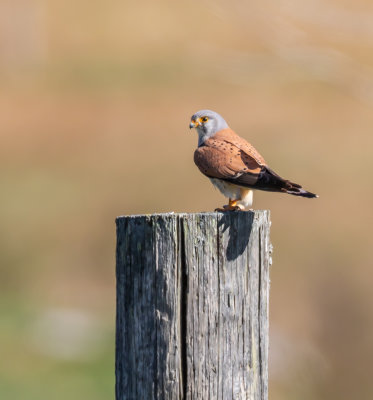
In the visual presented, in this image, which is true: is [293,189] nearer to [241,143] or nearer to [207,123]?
[241,143]

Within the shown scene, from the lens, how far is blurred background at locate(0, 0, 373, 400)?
9641mm

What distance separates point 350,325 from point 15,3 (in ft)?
90.1

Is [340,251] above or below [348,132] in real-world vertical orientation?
below

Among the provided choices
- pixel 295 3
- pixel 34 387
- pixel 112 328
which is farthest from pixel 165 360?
pixel 295 3

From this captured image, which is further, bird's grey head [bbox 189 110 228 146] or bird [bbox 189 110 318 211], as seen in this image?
bird's grey head [bbox 189 110 228 146]

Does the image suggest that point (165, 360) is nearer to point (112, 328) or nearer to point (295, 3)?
point (112, 328)

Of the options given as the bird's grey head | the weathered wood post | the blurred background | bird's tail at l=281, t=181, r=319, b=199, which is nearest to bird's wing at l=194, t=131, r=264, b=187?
bird's tail at l=281, t=181, r=319, b=199

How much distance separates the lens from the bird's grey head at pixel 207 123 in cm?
581

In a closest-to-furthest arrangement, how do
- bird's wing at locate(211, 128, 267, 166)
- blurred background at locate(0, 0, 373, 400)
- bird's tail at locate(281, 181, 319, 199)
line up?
bird's tail at locate(281, 181, 319, 199), bird's wing at locate(211, 128, 267, 166), blurred background at locate(0, 0, 373, 400)

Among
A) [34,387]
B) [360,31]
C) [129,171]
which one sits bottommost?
[34,387]

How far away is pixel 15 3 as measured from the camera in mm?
34188

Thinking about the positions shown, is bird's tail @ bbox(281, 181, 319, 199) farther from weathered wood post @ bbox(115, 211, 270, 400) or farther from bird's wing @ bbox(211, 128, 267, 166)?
weathered wood post @ bbox(115, 211, 270, 400)

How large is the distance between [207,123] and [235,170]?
109cm

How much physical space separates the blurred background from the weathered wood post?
18.3 ft
